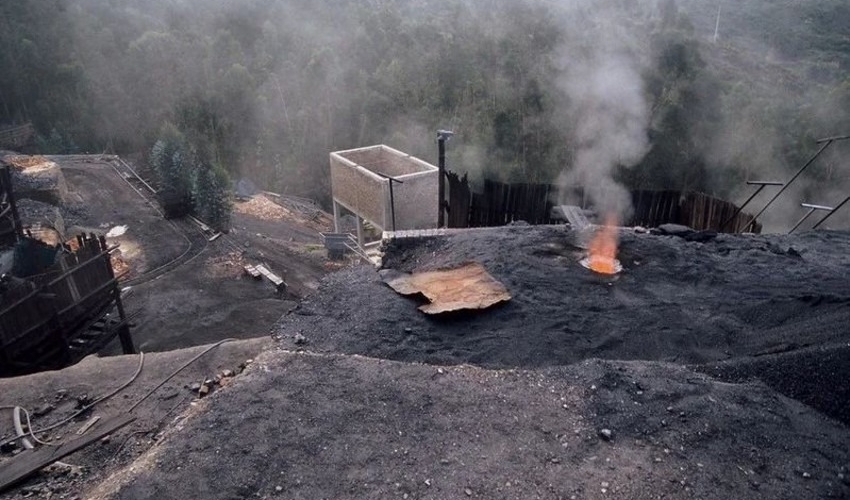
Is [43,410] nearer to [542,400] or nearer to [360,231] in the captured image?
[542,400]

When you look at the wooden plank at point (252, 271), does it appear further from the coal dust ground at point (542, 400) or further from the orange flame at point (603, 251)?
the orange flame at point (603, 251)

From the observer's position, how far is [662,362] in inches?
210

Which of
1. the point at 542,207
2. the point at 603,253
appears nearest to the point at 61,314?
the point at 603,253

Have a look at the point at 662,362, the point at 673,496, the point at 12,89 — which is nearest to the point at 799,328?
the point at 662,362

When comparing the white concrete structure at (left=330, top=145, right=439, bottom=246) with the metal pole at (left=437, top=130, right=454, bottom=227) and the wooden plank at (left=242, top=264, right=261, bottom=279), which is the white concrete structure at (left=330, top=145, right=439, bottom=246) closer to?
the wooden plank at (left=242, top=264, right=261, bottom=279)

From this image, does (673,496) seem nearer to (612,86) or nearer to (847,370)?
(847,370)

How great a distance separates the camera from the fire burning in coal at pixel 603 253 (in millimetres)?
7091

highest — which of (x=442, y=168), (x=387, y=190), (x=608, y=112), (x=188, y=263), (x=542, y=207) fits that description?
(x=442, y=168)

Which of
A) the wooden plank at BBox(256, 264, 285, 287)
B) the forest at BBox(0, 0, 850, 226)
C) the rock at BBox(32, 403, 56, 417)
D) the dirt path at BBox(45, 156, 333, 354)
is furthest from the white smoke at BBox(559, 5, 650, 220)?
the rock at BBox(32, 403, 56, 417)

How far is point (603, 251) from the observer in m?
7.46

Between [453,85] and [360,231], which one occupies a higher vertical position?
[453,85]

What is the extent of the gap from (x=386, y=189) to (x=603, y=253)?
26.9 ft

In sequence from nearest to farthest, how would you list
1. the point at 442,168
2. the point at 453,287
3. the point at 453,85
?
the point at 453,287, the point at 442,168, the point at 453,85

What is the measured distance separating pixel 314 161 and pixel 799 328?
94.9 feet
